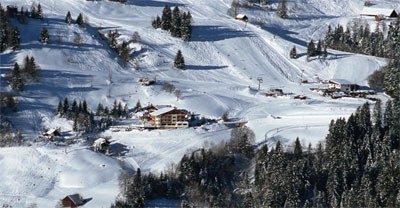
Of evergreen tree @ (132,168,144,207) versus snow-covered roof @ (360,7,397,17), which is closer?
evergreen tree @ (132,168,144,207)

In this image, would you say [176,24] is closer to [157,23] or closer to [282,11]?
[157,23]

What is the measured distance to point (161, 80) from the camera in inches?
3152

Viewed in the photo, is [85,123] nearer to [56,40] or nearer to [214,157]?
[214,157]

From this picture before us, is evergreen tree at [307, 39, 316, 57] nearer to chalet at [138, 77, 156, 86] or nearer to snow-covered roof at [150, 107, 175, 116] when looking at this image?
chalet at [138, 77, 156, 86]

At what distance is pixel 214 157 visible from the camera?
60219mm

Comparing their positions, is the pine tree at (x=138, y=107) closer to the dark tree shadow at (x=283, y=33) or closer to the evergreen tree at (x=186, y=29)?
the evergreen tree at (x=186, y=29)

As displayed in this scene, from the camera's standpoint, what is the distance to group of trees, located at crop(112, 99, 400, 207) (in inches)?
2148

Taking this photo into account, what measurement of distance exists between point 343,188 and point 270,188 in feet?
22.0

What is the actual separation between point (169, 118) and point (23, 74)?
17.8m

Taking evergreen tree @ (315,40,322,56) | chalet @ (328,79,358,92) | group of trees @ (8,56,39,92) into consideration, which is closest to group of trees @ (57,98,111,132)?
group of trees @ (8,56,39,92)

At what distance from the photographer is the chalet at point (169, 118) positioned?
67.8m

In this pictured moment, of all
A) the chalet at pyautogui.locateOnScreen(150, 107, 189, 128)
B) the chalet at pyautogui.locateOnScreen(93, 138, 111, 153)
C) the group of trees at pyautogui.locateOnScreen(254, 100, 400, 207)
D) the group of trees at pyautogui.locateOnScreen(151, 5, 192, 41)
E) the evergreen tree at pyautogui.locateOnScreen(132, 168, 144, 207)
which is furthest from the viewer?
the group of trees at pyautogui.locateOnScreen(151, 5, 192, 41)

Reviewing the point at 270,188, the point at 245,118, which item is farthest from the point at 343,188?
the point at 245,118

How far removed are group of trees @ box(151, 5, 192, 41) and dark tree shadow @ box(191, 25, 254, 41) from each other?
1655 mm
